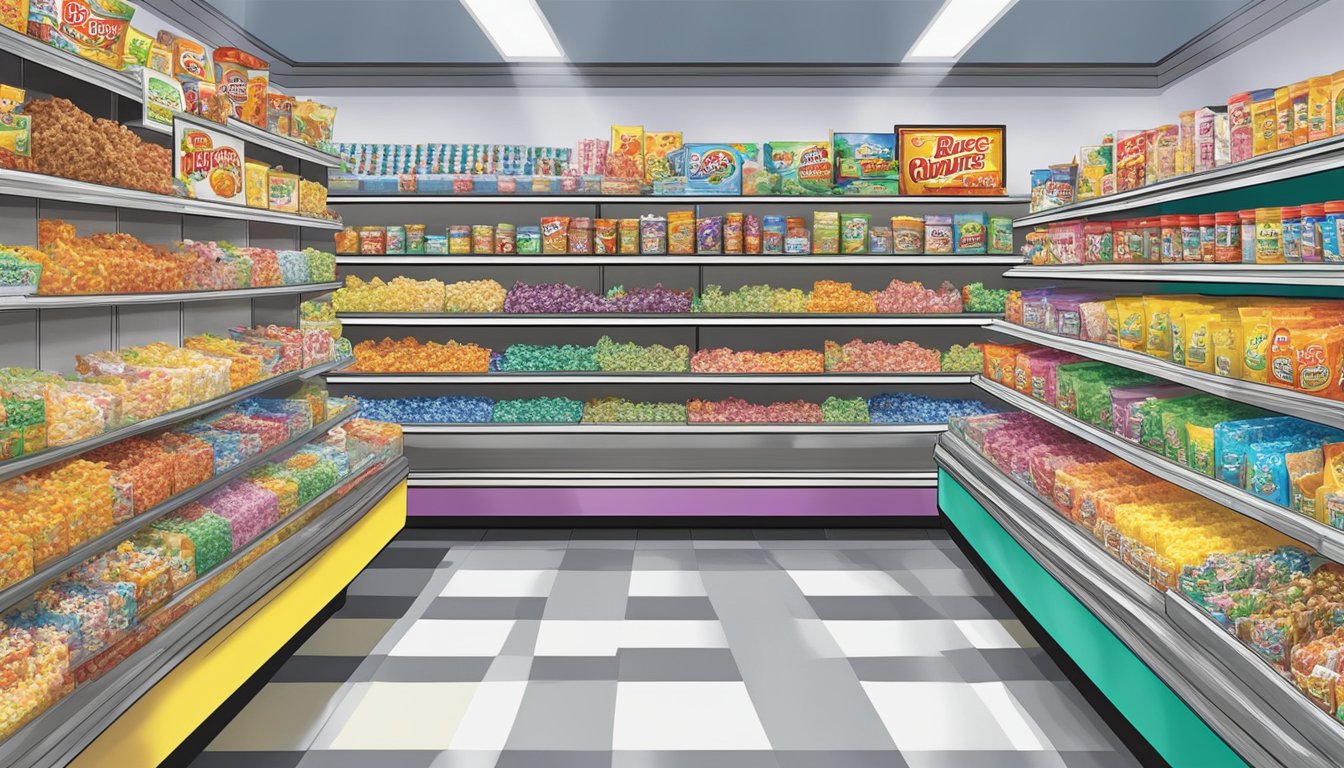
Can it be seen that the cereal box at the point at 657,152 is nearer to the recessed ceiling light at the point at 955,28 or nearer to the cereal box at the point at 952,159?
the cereal box at the point at 952,159

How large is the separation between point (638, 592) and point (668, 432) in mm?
1333

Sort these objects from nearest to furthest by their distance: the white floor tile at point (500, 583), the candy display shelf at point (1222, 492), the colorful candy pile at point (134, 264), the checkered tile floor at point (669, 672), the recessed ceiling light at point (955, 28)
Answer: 1. the candy display shelf at point (1222, 492)
2. the colorful candy pile at point (134, 264)
3. the checkered tile floor at point (669, 672)
4. the white floor tile at point (500, 583)
5. the recessed ceiling light at point (955, 28)

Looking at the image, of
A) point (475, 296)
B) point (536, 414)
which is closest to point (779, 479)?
point (536, 414)

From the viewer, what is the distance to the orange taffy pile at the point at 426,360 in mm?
5992

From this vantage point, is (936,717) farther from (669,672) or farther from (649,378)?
(649,378)

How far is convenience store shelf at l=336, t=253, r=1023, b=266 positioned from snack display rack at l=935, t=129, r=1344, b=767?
4.62 feet

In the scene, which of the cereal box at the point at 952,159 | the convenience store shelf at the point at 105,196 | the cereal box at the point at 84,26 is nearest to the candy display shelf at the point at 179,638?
the convenience store shelf at the point at 105,196

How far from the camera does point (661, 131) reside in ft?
22.3

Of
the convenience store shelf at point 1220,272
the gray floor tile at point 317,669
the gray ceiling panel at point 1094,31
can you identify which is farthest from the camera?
the gray ceiling panel at point 1094,31

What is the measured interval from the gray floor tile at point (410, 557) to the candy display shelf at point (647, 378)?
113 cm

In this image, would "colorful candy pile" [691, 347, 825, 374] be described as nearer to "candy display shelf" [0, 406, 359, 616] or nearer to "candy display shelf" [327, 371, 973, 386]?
"candy display shelf" [327, 371, 973, 386]

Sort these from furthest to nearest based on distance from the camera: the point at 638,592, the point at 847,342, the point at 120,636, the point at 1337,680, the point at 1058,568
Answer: the point at 847,342 → the point at 638,592 → the point at 1058,568 → the point at 120,636 → the point at 1337,680

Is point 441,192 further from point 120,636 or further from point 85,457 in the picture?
point 120,636

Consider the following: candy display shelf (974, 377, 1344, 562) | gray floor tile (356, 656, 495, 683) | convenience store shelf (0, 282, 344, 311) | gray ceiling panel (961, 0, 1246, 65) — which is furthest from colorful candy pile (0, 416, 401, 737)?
gray ceiling panel (961, 0, 1246, 65)
